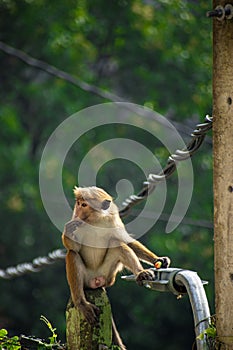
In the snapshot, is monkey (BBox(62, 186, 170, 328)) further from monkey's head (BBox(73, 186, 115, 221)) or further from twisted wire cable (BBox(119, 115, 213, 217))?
twisted wire cable (BBox(119, 115, 213, 217))

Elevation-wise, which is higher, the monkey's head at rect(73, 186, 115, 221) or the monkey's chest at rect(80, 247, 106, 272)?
the monkey's head at rect(73, 186, 115, 221)

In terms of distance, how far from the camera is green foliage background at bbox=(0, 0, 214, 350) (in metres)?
11.4

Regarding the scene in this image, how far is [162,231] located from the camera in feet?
37.5

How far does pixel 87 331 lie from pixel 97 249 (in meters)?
0.79

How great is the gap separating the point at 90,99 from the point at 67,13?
57.2 inches

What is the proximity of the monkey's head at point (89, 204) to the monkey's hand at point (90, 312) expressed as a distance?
43.1 inches

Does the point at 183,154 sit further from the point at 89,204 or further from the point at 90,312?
the point at 90,312

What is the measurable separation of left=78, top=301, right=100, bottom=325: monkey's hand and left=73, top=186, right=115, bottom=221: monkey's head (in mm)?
1094

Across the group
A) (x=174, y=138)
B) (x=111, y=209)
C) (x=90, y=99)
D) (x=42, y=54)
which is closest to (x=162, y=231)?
(x=174, y=138)

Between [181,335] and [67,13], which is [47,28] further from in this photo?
[181,335]

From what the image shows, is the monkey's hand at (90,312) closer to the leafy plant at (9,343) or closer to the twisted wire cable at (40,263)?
the leafy plant at (9,343)

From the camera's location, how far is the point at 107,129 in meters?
12.0

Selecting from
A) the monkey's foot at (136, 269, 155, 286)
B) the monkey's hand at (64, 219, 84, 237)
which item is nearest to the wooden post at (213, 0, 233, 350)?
the monkey's foot at (136, 269, 155, 286)

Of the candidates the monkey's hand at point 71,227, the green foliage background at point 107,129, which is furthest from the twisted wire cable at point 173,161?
the green foliage background at point 107,129
